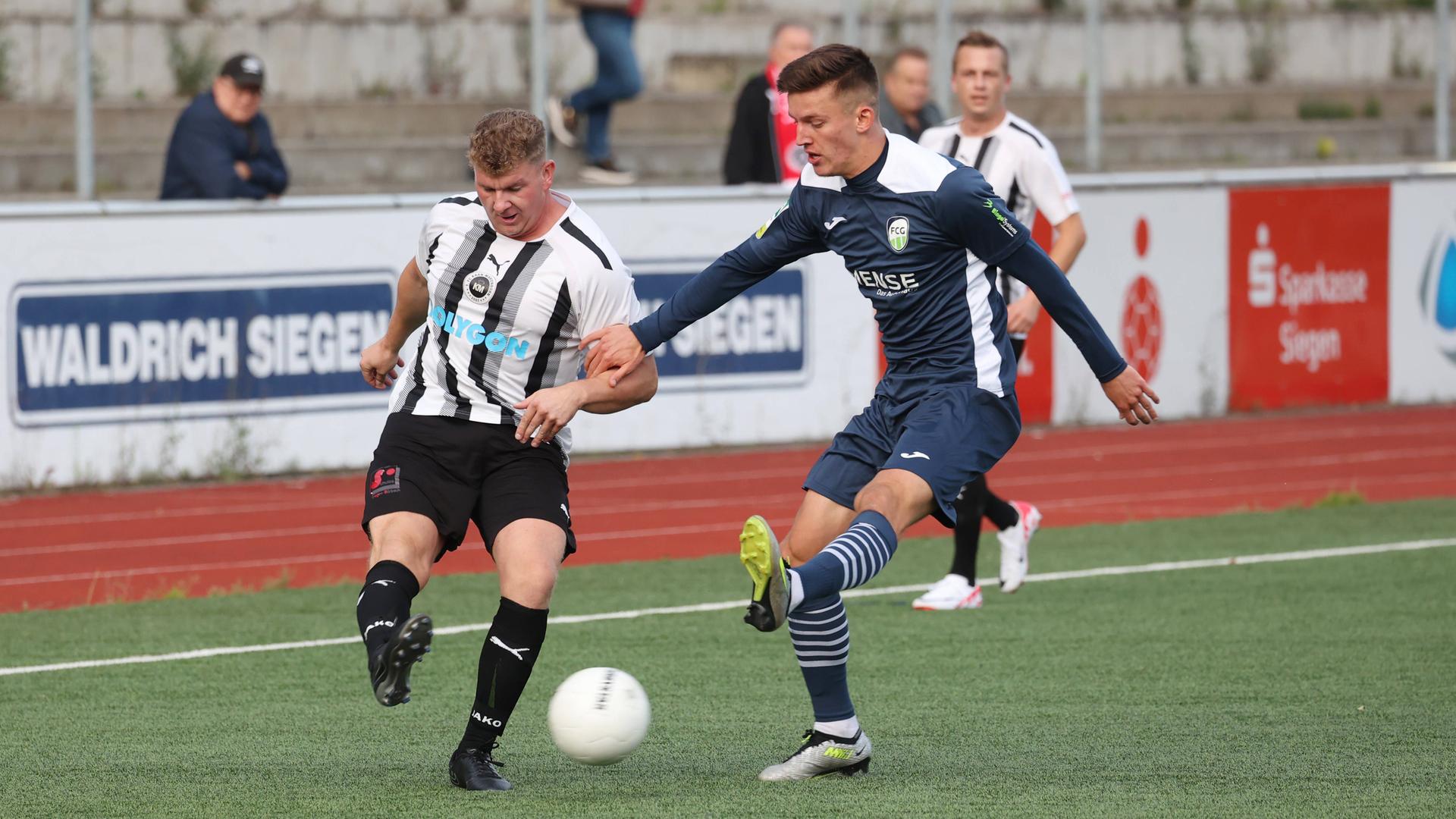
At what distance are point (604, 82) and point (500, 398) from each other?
30.3 ft

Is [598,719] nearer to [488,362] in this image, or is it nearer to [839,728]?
[839,728]

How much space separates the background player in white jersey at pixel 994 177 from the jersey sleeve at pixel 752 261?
2.79 m

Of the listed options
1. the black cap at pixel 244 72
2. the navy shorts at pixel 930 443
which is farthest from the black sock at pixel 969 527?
the black cap at pixel 244 72

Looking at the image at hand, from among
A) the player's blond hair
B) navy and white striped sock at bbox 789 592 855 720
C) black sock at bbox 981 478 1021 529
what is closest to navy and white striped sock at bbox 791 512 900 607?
navy and white striped sock at bbox 789 592 855 720

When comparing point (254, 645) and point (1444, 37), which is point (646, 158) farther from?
point (254, 645)

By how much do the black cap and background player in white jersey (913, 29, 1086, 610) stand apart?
4.82m

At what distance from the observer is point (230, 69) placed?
39.0ft

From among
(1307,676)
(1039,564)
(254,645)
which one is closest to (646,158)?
(1039,564)

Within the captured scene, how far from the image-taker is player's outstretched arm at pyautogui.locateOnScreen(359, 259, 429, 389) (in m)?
5.93

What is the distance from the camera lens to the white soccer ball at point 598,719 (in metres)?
5.36

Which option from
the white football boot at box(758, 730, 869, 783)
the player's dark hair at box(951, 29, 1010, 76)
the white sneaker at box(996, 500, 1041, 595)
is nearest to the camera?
the white football boot at box(758, 730, 869, 783)

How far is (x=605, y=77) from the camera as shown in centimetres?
1466

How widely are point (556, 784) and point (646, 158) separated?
36.4 ft

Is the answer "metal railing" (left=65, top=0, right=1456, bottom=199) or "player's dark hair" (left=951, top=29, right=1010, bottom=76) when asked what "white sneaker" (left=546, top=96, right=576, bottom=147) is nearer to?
"metal railing" (left=65, top=0, right=1456, bottom=199)
